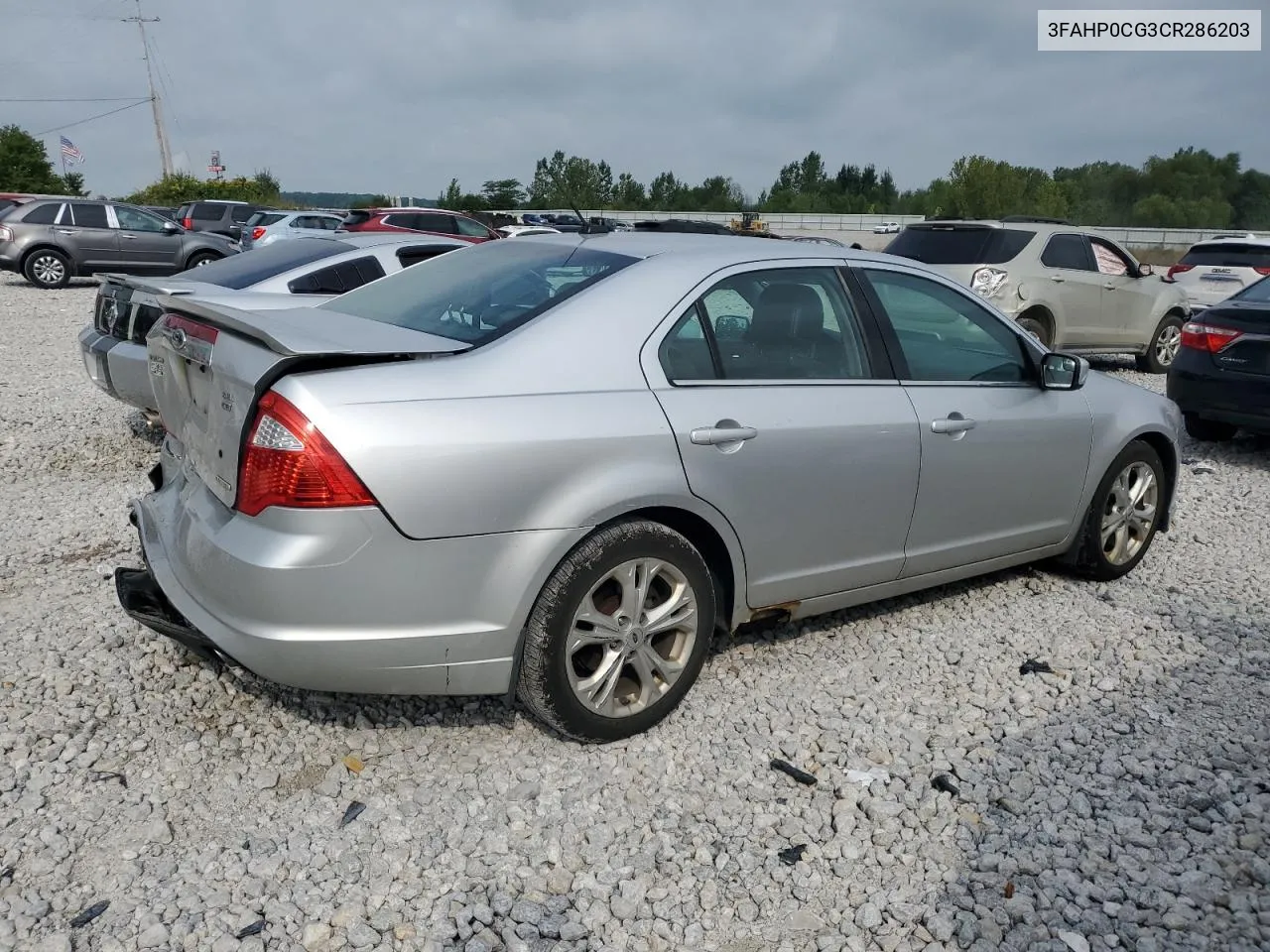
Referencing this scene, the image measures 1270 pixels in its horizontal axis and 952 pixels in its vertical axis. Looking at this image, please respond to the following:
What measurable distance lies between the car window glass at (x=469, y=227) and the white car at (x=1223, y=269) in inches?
490

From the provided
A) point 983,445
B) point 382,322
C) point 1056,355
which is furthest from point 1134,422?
point 382,322

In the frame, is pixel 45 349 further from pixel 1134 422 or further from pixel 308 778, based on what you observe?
pixel 1134 422


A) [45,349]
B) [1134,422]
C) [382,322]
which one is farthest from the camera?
[45,349]

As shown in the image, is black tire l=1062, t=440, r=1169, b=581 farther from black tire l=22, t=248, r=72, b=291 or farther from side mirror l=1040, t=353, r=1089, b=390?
black tire l=22, t=248, r=72, b=291

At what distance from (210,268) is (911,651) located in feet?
19.5

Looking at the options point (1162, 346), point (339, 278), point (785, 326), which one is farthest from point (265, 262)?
point (1162, 346)

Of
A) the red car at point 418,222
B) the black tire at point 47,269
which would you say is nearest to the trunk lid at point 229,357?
the red car at point 418,222

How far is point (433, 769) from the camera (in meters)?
3.27

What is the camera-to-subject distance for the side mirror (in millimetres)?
4480

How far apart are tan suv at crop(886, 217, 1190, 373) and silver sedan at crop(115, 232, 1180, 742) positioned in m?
6.48

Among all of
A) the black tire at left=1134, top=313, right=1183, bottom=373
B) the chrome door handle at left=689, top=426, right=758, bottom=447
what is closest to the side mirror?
the chrome door handle at left=689, top=426, right=758, bottom=447

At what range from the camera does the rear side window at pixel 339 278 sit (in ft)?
23.3

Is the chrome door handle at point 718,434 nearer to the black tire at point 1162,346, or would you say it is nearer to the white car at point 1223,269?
the black tire at point 1162,346

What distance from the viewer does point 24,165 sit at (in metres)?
64.9
